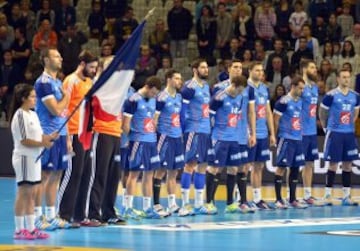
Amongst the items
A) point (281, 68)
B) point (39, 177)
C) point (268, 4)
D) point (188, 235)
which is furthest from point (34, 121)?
point (268, 4)

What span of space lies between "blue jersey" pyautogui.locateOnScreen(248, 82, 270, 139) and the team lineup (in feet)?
0.06

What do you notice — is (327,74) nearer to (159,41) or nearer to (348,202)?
(348,202)

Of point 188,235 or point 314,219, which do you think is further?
point 314,219

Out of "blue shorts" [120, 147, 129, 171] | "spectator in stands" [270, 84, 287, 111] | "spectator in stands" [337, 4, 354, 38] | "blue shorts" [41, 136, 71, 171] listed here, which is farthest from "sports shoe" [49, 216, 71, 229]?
"spectator in stands" [337, 4, 354, 38]

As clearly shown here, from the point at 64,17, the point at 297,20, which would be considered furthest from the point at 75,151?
the point at 64,17

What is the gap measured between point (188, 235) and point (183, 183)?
12.6ft

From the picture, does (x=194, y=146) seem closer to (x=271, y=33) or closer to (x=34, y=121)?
(x=34, y=121)

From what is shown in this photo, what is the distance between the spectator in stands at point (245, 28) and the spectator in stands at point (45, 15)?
16.1 feet

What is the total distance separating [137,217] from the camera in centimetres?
1947

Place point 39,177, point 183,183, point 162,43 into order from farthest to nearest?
point 162,43 → point 183,183 → point 39,177

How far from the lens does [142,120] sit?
64.6 feet

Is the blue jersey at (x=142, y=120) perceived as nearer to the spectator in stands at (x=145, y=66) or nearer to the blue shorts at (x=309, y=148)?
the blue shorts at (x=309, y=148)

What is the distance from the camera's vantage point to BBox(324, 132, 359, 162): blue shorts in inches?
888

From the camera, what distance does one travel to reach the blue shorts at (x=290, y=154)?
21875 millimetres
